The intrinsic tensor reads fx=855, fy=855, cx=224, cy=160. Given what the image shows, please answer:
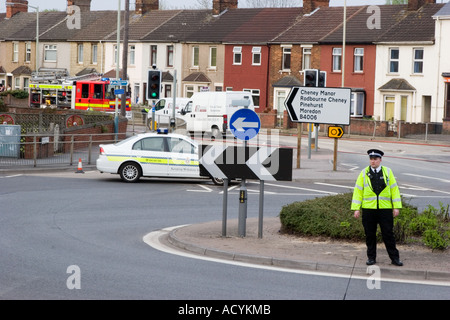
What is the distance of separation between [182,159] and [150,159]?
3.10 ft

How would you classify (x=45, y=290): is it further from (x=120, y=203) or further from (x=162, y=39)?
(x=162, y=39)

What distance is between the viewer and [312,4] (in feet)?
213

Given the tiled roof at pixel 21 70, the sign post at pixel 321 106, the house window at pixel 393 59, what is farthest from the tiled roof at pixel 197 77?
the sign post at pixel 321 106

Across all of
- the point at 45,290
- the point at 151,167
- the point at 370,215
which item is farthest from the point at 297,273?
the point at 151,167

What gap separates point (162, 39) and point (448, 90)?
25.1 meters

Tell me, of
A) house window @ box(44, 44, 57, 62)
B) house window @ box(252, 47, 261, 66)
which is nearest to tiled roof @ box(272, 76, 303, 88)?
house window @ box(252, 47, 261, 66)

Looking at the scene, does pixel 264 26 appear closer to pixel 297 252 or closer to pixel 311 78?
pixel 311 78

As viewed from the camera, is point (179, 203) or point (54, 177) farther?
point (54, 177)

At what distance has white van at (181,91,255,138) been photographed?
44.8 metres

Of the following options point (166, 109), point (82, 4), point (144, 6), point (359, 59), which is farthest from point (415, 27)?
point (82, 4)

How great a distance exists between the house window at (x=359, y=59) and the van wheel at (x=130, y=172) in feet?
118

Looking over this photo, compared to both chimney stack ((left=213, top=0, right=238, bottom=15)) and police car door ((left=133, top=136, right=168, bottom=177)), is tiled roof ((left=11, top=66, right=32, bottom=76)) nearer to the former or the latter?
chimney stack ((left=213, top=0, right=238, bottom=15))

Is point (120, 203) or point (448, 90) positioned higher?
point (448, 90)

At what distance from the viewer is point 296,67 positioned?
61875mm
